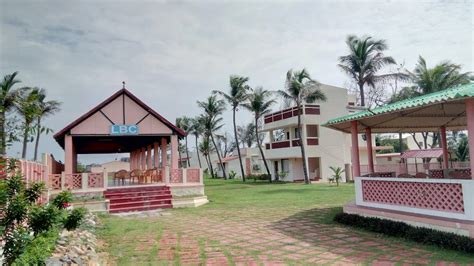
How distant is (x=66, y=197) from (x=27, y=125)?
378 cm

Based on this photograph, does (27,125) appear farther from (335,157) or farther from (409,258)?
(335,157)

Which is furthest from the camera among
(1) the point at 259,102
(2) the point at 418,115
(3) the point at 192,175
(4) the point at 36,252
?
(1) the point at 259,102

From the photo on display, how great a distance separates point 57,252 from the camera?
5.95m

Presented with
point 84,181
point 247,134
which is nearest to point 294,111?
point 84,181

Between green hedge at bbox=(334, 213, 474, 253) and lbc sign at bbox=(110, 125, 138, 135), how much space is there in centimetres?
1071

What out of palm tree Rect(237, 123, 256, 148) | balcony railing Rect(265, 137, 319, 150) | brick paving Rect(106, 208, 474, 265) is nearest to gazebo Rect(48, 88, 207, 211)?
brick paving Rect(106, 208, 474, 265)

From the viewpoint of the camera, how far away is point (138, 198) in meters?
14.8

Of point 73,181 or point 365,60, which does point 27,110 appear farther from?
point 365,60

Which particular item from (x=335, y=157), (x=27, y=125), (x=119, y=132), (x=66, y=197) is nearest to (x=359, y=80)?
(x=335, y=157)

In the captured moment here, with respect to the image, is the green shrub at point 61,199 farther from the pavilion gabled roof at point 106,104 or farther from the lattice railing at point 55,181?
the pavilion gabled roof at point 106,104

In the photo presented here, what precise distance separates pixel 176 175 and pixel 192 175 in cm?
80

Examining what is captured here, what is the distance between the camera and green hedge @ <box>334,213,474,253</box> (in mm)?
6371

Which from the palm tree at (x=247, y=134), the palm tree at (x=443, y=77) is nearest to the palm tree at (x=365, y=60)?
the palm tree at (x=443, y=77)

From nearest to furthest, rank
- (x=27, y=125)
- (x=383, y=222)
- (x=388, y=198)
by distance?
(x=27, y=125) < (x=383, y=222) < (x=388, y=198)
